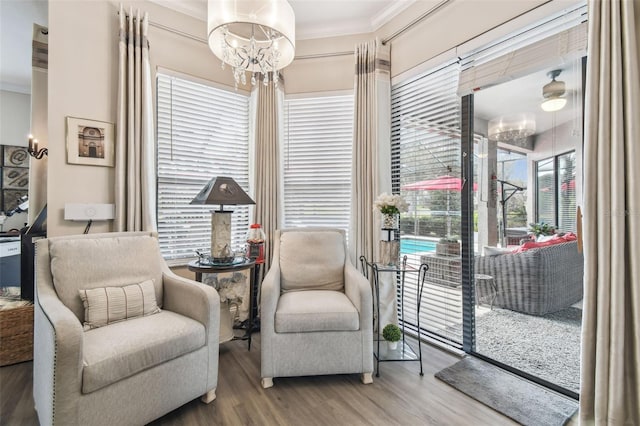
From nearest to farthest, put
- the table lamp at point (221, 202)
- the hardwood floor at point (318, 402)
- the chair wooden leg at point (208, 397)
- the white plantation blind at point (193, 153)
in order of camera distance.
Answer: the hardwood floor at point (318, 402) → the chair wooden leg at point (208, 397) → the table lamp at point (221, 202) → the white plantation blind at point (193, 153)

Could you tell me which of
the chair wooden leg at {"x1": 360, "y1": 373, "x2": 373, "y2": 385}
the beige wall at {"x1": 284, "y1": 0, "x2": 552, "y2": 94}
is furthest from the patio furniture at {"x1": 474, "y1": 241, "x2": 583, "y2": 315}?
the beige wall at {"x1": 284, "y1": 0, "x2": 552, "y2": 94}

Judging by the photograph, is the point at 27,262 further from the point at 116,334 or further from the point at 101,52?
the point at 101,52

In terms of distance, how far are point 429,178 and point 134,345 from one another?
2.41 metres

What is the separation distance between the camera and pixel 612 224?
1.26 metres

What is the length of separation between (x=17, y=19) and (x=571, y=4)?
4.43 meters

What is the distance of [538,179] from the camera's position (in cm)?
191

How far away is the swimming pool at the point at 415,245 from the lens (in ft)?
8.23

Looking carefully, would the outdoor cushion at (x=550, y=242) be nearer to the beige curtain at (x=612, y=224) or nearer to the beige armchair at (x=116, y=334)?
the beige curtain at (x=612, y=224)

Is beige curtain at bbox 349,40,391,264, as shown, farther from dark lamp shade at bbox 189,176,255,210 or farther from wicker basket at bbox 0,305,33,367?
wicker basket at bbox 0,305,33,367

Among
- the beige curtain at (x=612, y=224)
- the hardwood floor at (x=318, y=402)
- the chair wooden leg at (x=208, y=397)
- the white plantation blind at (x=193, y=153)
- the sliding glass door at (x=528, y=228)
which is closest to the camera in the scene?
the beige curtain at (x=612, y=224)

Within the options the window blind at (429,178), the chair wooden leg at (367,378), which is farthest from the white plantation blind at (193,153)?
the chair wooden leg at (367,378)

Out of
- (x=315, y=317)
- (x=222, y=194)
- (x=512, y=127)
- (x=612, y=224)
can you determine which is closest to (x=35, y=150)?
(x=222, y=194)

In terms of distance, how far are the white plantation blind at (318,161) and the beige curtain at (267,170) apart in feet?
0.52

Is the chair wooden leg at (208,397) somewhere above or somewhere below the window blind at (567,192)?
below
